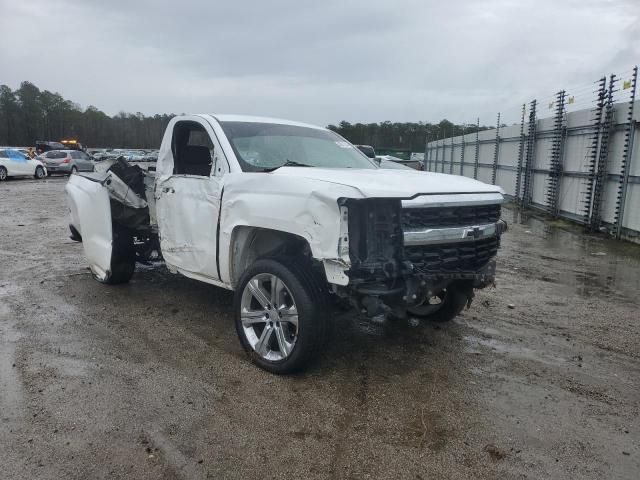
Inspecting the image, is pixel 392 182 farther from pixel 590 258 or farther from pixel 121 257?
pixel 590 258

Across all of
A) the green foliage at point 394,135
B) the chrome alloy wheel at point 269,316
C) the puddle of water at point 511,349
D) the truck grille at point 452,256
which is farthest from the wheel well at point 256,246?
the green foliage at point 394,135

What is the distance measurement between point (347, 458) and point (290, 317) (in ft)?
3.87

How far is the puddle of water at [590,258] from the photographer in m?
7.42

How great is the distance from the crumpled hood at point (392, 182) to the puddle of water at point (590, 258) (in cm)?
372

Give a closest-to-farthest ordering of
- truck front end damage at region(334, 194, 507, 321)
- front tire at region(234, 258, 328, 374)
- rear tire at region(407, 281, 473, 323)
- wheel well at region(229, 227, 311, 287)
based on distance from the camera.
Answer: truck front end damage at region(334, 194, 507, 321) → front tire at region(234, 258, 328, 374) → wheel well at region(229, 227, 311, 287) → rear tire at region(407, 281, 473, 323)

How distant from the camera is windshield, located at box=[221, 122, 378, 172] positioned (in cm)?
466

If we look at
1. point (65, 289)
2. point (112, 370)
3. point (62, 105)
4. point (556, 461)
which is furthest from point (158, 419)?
point (62, 105)

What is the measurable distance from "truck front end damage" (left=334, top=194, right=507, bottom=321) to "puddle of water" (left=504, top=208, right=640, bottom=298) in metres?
3.82

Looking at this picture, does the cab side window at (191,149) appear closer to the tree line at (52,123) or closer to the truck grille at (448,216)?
A: the truck grille at (448,216)

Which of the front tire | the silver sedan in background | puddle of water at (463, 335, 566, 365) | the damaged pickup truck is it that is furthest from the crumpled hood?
the silver sedan in background

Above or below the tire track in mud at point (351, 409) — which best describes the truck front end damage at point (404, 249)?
above

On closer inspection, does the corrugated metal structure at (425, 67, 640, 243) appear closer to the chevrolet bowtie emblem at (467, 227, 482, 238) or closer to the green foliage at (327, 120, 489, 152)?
the chevrolet bowtie emblem at (467, 227, 482, 238)

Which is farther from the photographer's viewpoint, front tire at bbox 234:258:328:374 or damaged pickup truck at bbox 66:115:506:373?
front tire at bbox 234:258:328:374

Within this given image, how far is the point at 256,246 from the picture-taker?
14.9 ft
